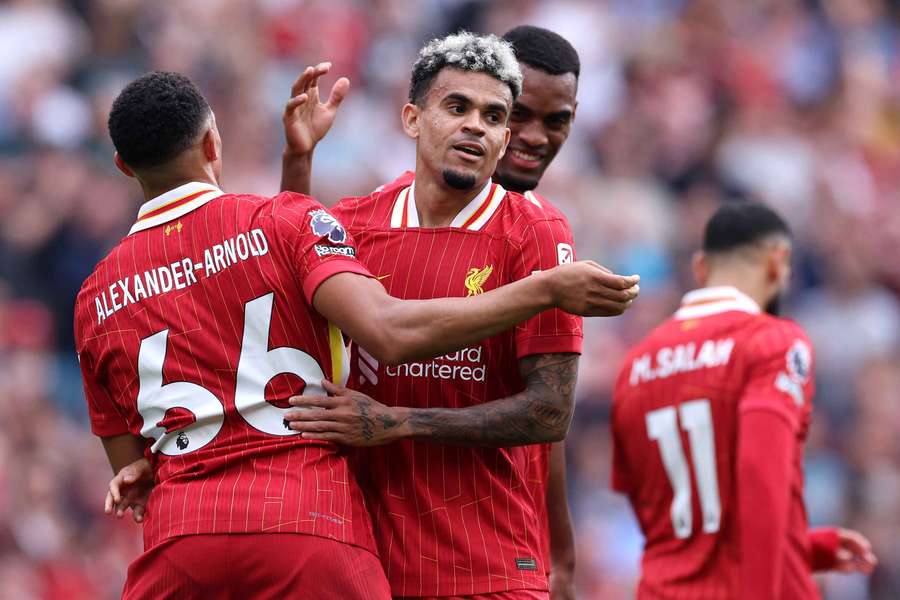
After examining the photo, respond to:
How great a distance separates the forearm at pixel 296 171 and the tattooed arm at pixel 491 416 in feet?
3.71

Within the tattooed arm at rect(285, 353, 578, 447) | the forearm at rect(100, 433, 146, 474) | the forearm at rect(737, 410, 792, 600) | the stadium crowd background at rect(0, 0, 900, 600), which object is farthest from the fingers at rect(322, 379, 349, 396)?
the stadium crowd background at rect(0, 0, 900, 600)

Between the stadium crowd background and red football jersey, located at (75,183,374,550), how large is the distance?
4958mm

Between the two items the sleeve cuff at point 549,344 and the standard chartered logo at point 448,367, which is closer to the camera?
the sleeve cuff at point 549,344

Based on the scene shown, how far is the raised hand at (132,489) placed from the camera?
4.98 m

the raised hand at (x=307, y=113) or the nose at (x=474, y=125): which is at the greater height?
the raised hand at (x=307, y=113)

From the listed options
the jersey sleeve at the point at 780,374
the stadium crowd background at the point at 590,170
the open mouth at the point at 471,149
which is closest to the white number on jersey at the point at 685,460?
the jersey sleeve at the point at 780,374

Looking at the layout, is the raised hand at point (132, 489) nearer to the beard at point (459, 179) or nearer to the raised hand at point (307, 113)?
the raised hand at point (307, 113)

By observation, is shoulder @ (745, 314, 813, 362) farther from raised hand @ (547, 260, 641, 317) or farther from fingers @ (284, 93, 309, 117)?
fingers @ (284, 93, 309, 117)

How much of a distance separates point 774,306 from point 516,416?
2.33m

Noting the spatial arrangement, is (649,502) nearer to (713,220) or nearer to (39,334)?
(713,220)

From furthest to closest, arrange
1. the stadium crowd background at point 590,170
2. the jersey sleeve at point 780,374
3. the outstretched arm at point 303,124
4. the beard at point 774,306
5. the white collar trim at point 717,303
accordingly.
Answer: the stadium crowd background at point 590,170
the beard at point 774,306
the white collar trim at point 717,303
the jersey sleeve at point 780,374
the outstretched arm at point 303,124

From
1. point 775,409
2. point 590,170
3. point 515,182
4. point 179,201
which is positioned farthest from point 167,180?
point 590,170

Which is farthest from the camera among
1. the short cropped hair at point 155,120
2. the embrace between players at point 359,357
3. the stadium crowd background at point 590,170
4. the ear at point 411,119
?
the stadium crowd background at point 590,170

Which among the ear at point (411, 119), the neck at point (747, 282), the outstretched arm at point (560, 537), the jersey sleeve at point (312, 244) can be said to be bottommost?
the outstretched arm at point (560, 537)
